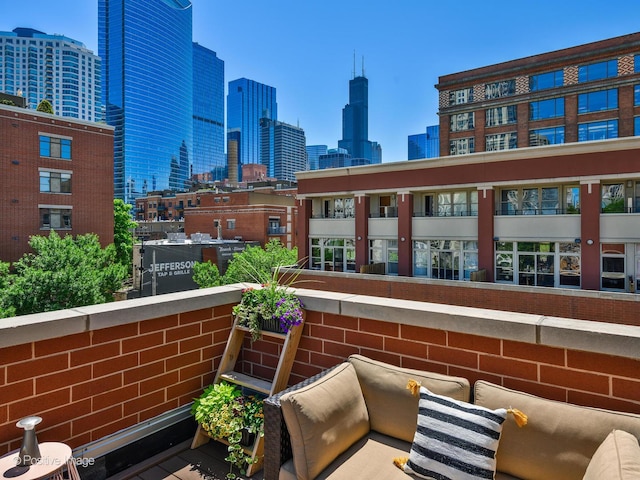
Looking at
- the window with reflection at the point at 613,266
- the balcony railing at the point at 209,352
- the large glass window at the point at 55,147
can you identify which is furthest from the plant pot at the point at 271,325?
the large glass window at the point at 55,147

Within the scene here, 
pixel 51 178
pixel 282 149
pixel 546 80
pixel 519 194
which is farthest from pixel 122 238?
pixel 282 149

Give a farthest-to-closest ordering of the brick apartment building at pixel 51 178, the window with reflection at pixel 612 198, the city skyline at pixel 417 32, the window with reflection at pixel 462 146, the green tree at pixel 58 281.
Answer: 1. the window with reflection at pixel 462 146
2. the brick apartment building at pixel 51 178
3. the city skyline at pixel 417 32
4. the green tree at pixel 58 281
5. the window with reflection at pixel 612 198

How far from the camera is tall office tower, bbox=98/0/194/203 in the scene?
3676 inches

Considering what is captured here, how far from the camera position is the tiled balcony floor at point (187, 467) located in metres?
2.78

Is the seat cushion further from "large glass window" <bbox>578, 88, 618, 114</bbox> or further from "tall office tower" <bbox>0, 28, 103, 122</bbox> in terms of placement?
"tall office tower" <bbox>0, 28, 103, 122</bbox>

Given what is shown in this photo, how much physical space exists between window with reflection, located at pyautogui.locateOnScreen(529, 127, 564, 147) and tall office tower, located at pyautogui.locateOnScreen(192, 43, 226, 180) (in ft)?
413

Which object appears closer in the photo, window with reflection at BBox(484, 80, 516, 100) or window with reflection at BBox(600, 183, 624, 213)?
window with reflection at BBox(600, 183, 624, 213)

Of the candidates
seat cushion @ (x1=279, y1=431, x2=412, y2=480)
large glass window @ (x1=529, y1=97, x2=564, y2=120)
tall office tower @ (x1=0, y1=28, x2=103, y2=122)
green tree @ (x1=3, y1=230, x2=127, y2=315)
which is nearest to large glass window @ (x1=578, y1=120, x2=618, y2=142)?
large glass window @ (x1=529, y1=97, x2=564, y2=120)

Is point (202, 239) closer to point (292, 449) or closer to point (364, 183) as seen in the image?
point (364, 183)

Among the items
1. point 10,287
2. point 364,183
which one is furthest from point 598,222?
point 10,287

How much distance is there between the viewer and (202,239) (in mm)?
37688

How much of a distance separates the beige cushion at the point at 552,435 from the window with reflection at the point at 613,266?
15156 mm

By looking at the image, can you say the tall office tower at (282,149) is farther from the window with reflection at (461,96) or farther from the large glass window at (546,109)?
the large glass window at (546,109)

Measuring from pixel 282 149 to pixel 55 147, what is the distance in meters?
148
